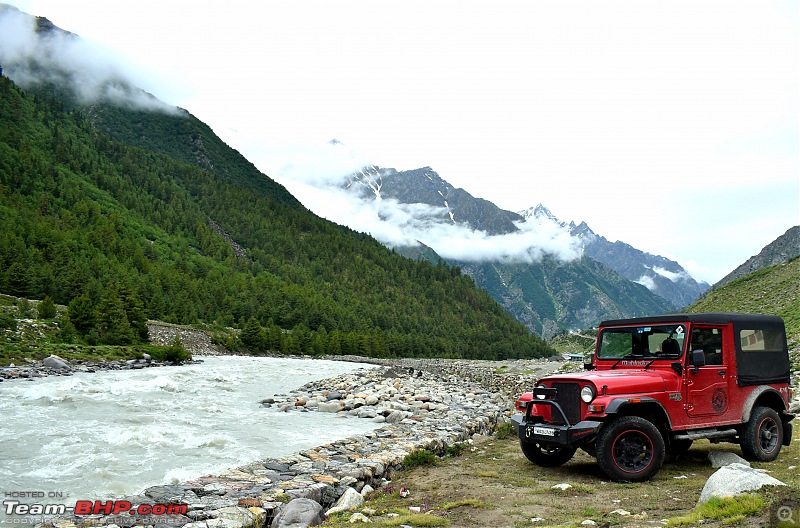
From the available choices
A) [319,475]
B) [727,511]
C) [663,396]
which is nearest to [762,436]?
[663,396]

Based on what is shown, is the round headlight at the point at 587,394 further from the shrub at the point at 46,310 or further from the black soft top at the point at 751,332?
the shrub at the point at 46,310

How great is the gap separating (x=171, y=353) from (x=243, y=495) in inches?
1674

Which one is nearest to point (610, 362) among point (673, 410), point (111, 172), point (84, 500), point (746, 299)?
point (673, 410)

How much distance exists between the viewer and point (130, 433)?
48.8 feet

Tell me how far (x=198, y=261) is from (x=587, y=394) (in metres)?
128

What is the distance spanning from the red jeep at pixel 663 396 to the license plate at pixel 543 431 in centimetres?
2

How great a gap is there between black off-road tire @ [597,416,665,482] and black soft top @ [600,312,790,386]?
238 centimetres

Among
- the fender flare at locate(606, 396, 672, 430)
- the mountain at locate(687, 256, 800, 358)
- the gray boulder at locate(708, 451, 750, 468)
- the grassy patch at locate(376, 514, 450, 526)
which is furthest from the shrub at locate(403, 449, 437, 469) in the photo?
the mountain at locate(687, 256, 800, 358)

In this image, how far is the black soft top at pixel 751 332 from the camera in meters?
10.5

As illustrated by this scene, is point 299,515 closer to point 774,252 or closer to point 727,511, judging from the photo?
point 727,511

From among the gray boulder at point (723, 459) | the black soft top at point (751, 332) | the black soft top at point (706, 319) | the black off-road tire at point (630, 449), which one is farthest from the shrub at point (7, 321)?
the gray boulder at point (723, 459)

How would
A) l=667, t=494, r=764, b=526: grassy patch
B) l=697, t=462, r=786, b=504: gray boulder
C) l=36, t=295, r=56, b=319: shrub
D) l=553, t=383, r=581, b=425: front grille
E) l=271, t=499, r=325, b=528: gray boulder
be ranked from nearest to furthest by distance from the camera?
l=667, t=494, r=764, b=526: grassy patch → l=697, t=462, r=786, b=504: gray boulder → l=271, t=499, r=325, b=528: gray boulder → l=553, t=383, r=581, b=425: front grille → l=36, t=295, r=56, b=319: shrub

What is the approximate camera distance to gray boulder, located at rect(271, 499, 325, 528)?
7387 millimetres

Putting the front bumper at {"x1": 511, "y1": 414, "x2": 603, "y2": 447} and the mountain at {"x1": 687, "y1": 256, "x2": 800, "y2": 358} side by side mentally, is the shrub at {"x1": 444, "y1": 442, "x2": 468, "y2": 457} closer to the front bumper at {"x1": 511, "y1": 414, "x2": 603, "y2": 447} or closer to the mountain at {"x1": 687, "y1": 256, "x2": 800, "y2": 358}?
the front bumper at {"x1": 511, "y1": 414, "x2": 603, "y2": 447}
